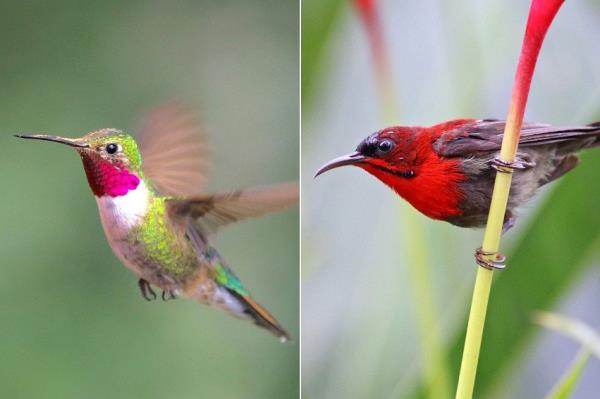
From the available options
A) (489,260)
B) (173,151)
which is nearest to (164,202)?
(173,151)

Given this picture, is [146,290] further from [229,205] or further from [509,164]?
[509,164]

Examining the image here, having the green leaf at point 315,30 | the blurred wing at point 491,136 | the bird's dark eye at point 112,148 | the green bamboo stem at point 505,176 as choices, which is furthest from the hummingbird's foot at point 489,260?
the bird's dark eye at point 112,148

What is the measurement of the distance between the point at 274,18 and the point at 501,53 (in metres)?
0.38

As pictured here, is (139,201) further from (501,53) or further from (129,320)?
(501,53)

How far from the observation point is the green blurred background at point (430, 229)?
0.93 metres

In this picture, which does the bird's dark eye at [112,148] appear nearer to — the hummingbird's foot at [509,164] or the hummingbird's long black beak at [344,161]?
the hummingbird's long black beak at [344,161]

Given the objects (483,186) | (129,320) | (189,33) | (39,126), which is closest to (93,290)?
(129,320)

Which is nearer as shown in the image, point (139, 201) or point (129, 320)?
point (139, 201)

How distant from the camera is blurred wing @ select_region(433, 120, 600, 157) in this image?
90 cm

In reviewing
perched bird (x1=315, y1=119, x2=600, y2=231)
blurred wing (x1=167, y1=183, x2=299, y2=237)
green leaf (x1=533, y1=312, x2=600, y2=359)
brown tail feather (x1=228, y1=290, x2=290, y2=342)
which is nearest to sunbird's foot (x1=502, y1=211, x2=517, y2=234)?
perched bird (x1=315, y1=119, x2=600, y2=231)

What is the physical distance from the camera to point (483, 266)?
81cm

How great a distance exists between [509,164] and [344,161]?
0.25 metres

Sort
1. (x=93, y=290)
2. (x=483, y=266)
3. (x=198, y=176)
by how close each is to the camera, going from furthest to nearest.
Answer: (x=93, y=290) → (x=198, y=176) → (x=483, y=266)

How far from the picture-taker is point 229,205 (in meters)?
0.92
